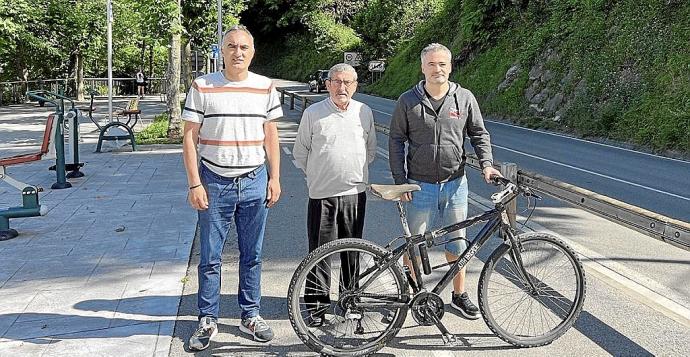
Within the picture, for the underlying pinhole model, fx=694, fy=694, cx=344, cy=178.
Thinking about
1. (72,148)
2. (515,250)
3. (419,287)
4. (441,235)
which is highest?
(441,235)

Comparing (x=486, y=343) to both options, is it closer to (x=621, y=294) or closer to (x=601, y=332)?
(x=601, y=332)

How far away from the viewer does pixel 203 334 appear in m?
4.57

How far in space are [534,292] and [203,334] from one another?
7.28ft

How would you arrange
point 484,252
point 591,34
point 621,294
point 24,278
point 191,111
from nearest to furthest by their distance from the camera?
point 191,111 → point 621,294 → point 24,278 → point 484,252 → point 591,34

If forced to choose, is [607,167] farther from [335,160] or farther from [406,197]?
[335,160]

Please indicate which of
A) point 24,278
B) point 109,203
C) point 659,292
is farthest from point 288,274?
point 109,203

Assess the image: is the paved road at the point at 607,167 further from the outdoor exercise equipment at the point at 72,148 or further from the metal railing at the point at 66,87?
the metal railing at the point at 66,87

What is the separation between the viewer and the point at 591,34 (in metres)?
26.1

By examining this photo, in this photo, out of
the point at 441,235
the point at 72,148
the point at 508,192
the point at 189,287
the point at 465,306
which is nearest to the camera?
the point at 441,235

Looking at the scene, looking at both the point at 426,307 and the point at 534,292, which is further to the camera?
the point at 534,292

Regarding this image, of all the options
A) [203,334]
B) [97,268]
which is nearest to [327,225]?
[203,334]

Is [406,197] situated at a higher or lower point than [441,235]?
higher

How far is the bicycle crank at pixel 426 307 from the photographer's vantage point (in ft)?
14.6

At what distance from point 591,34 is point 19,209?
75.9 ft
